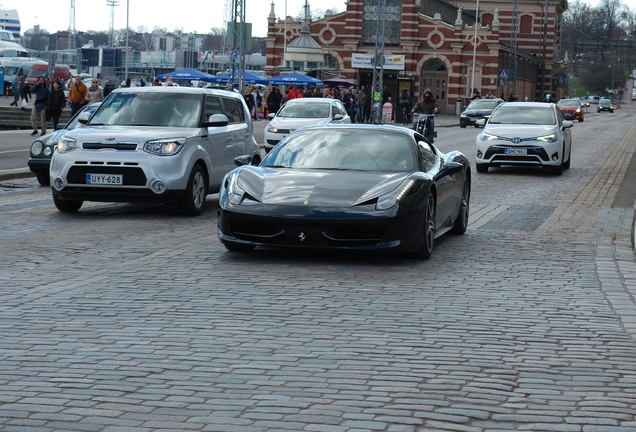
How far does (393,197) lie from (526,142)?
44.1ft

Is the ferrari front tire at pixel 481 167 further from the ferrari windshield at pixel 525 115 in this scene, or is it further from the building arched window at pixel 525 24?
the building arched window at pixel 525 24

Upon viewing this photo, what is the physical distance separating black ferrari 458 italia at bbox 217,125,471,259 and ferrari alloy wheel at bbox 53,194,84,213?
3.89m

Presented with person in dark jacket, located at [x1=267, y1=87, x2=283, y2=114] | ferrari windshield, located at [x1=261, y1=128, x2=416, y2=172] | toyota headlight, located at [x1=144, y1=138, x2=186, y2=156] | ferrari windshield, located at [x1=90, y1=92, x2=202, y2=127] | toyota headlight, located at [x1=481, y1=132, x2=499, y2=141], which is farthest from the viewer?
person in dark jacket, located at [x1=267, y1=87, x2=283, y2=114]

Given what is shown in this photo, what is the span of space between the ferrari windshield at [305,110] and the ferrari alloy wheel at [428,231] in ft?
59.4

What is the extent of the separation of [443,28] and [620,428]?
7905cm

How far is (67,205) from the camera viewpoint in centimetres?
1352

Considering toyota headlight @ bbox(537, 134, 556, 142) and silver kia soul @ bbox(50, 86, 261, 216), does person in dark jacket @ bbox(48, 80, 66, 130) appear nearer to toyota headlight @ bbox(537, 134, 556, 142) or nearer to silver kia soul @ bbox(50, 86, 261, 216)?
toyota headlight @ bbox(537, 134, 556, 142)

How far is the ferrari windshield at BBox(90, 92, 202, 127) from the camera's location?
13.9 m

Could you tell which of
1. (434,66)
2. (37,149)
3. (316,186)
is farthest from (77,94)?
(434,66)

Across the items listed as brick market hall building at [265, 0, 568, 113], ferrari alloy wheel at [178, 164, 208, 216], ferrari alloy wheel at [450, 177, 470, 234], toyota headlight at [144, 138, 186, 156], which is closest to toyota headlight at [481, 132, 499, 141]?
ferrari alloy wheel at [178, 164, 208, 216]

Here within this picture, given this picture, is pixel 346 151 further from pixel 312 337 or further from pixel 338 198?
pixel 312 337

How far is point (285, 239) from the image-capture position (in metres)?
9.23

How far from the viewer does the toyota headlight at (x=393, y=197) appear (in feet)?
30.1

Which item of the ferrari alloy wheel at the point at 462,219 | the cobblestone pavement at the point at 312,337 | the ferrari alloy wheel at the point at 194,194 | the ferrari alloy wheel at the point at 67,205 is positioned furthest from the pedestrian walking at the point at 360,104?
the cobblestone pavement at the point at 312,337
